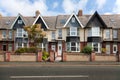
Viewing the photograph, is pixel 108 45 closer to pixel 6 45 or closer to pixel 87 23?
pixel 87 23

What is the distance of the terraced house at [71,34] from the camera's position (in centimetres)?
4756

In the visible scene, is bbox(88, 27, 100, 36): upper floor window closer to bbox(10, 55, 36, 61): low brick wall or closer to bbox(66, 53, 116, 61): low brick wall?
bbox(66, 53, 116, 61): low brick wall

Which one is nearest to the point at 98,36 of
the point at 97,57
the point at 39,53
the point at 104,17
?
the point at 104,17

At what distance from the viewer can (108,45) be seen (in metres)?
48.8

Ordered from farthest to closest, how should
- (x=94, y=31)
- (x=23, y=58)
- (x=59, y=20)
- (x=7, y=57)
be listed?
(x=59, y=20) → (x=94, y=31) → (x=23, y=58) → (x=7, y=57)

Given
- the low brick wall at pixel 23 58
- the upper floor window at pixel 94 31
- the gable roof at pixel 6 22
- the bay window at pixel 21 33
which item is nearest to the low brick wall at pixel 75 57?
the low brick wall at pixel 23 58

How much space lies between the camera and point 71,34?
4831 cm

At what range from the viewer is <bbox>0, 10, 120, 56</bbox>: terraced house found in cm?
4756

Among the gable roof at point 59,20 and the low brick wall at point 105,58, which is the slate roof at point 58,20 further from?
the low brick wall at point 105,58

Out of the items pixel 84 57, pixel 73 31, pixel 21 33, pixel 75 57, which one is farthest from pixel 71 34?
pixel 75 57

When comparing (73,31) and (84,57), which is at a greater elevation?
(73,31)

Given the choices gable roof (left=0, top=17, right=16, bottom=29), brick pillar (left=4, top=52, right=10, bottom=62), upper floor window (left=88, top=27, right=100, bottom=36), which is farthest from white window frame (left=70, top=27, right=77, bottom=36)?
brick pillar (left=4, top=52, right=10, bottom=62)
